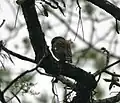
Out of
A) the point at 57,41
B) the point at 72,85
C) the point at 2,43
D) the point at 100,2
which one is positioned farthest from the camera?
the point at 72,85

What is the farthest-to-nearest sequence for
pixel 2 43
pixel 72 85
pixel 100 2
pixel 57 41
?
pixel 72 85, pixel 57 41, pixel 100 2, pixel 2 43

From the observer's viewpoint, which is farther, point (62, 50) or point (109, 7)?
point (62, 50)

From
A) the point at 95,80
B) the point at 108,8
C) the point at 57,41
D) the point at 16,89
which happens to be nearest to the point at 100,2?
the point at 108,8

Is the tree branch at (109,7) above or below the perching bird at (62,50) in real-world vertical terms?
above

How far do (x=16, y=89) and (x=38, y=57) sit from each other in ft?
1.36

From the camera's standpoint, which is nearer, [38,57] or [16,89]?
[38,57]

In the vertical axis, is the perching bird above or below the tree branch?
below

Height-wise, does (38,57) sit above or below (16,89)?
above

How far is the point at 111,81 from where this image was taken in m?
1.78

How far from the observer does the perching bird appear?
1781 mm

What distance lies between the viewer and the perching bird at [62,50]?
1.78 metres

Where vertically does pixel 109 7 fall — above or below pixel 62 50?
above

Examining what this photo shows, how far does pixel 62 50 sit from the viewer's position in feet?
5.88

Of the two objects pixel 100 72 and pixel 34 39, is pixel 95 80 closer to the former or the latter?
pixel 100 72
